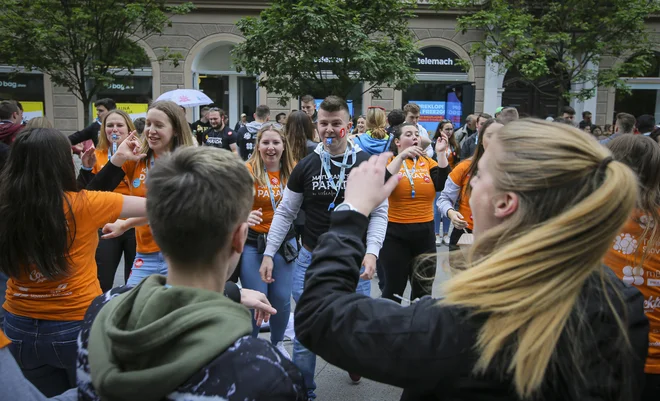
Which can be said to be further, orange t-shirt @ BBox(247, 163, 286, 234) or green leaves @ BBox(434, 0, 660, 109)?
green leaves @ BBox(434, 0, 660, 109)

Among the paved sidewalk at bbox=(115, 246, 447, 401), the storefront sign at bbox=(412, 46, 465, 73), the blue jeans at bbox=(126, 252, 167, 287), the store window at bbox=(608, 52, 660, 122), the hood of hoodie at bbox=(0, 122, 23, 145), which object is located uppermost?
the storefront sign at bbox=(412, 46, 465, 73)

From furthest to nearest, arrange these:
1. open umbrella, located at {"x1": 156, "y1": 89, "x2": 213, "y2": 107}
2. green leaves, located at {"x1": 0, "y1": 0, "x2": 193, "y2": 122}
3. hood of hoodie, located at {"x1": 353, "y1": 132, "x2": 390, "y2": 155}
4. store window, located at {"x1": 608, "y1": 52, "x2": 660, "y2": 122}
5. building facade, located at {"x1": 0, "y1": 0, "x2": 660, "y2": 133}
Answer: store window, located at {"x1": 608, "y1": 52, "x2": 660, "y2": 122}, building facade, located at {"x1": 0, "y1": 0, "x2": 660, "y2": 133}, green leaves, located at {"x1": 0, "y1": 0, "x2": 193, "y2": 122}, open umbrella, located at {"x1": 156, "y1": 89, "x2": 213, "y2": 107}, hood of hoodie, located at {"x1": 353, "y1": 132, "x2": 390, "y2": 155}

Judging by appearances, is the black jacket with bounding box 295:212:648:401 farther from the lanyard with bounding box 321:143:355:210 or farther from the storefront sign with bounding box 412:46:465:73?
the storefront sign with bounding box 412:46:465:73

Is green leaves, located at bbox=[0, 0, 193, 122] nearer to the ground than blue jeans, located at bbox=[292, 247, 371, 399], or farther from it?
farther from it

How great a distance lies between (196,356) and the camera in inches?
47.4

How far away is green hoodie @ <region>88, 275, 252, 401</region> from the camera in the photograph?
1.20 meters

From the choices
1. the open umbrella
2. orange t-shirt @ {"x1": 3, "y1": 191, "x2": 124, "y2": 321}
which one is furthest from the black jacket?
the open umbrella

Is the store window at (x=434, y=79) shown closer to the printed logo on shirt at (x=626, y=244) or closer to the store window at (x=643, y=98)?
the store window at (x=643, y=98)

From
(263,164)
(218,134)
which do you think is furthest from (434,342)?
(218,134)

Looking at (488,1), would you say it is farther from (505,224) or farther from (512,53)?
(505,224)

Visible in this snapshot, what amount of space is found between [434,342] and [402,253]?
3.54 m

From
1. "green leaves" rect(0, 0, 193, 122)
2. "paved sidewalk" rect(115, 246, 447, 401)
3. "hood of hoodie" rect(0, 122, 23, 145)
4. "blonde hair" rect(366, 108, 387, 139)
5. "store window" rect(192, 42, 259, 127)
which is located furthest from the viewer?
"store window" rect(192, 42, 259, 127)

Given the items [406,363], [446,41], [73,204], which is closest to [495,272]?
[406,363]

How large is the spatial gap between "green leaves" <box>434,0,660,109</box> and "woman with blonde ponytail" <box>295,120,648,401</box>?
14.2m
